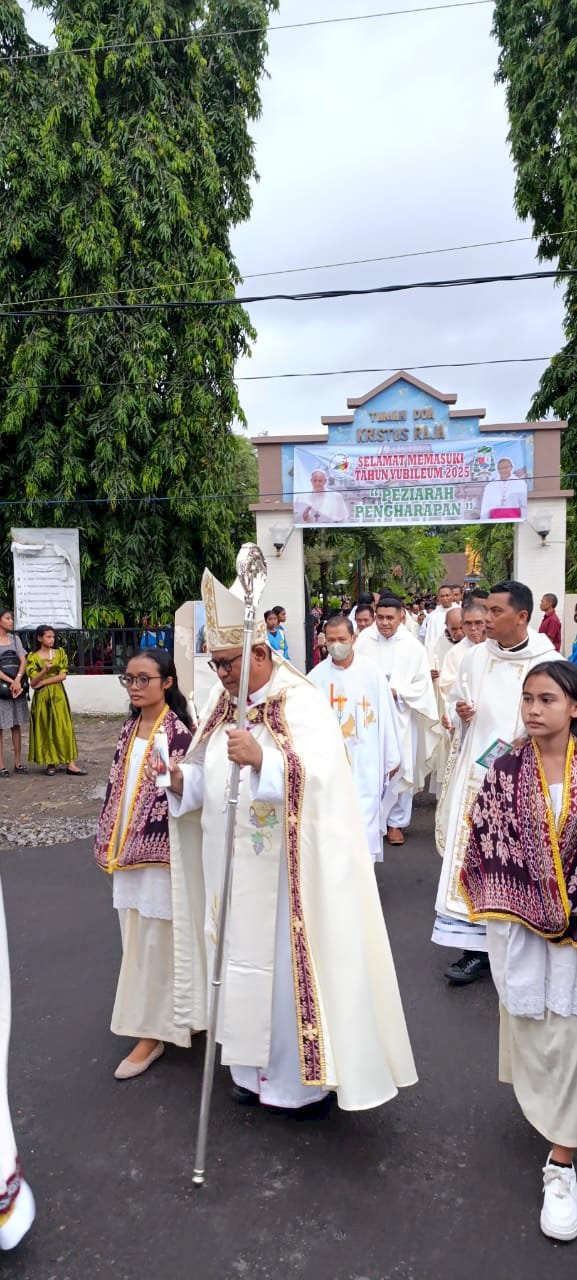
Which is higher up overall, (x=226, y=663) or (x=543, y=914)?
(x=226, y=663)

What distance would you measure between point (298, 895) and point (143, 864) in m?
0.80

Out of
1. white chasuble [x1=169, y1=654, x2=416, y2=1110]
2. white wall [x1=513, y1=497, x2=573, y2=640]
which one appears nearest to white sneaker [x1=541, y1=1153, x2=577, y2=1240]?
white chasuble [x1=169, y1=654, x2=416, y2=1110]

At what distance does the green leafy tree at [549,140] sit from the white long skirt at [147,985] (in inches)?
597

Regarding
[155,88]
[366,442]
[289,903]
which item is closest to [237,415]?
[366,442]

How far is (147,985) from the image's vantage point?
3.85 meters

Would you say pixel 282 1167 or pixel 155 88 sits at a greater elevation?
pixel 155 88

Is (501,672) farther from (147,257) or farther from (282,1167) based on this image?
(147,257)

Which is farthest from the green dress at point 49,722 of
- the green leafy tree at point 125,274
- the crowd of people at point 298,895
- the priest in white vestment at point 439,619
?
the crowd of people at point 298,895

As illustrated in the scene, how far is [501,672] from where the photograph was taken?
188 inches

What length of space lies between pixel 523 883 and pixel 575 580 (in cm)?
1564

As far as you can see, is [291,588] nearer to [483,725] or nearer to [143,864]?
[483,725]

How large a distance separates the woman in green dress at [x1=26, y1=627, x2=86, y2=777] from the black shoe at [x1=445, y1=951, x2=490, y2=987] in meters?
6.35

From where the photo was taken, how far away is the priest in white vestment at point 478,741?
4.66 m

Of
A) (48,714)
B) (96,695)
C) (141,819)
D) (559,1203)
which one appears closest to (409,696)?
(141,819)
